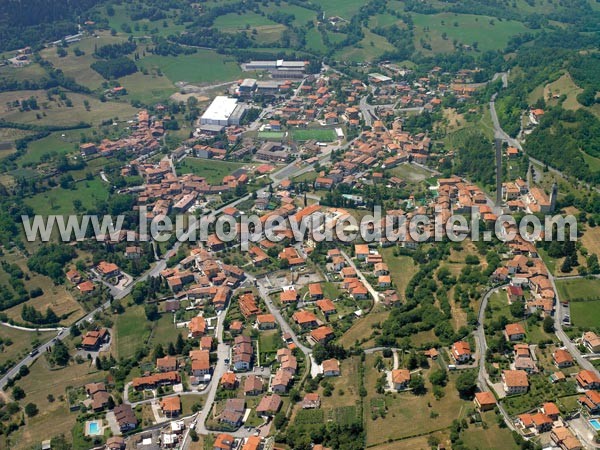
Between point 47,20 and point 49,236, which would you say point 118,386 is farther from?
point 47,20

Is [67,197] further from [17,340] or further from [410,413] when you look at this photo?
[410,413]

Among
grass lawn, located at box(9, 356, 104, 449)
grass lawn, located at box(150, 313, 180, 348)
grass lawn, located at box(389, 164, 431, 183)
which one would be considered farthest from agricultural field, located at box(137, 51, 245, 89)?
grass lawn, located at box(9, 356, 104, 449)

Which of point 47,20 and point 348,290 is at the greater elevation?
point 47,20

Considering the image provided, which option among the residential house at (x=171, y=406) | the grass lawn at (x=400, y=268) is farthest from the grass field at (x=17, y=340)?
the grass lawn at (x=400, y=268)

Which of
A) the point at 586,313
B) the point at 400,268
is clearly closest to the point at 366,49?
the point at 400,268

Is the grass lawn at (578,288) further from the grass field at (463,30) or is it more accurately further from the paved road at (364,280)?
the grass field at (463,30)

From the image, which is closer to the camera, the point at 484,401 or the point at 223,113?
the point at 484,401

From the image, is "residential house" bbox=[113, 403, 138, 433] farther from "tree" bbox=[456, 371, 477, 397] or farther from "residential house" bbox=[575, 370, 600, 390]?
"residential house" bbox=[575, 370, 600, 390]

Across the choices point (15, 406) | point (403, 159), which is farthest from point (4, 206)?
point (403, 159)
